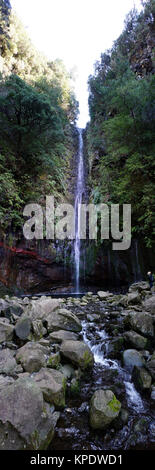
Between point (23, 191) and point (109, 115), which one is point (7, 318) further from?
point (109, 115)

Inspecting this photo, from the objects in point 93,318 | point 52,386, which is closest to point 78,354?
point 52,386

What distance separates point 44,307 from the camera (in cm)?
462

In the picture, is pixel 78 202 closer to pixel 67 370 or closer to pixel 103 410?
pixel 67 370

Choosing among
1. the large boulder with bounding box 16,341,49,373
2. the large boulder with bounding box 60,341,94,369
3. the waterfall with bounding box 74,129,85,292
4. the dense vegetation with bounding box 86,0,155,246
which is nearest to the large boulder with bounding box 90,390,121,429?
the large boulder with bounding box 60,341,94,369

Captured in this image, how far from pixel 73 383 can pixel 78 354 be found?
40cm

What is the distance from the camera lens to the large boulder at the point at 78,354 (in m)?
2.98

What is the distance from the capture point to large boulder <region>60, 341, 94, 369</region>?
298 centimetres

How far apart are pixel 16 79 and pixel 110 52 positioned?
11684mm

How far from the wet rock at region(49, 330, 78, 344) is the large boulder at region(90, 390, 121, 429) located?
1.39 metres

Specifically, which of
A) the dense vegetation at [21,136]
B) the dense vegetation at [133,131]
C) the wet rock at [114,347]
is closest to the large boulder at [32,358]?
the wet rock at [114,347]

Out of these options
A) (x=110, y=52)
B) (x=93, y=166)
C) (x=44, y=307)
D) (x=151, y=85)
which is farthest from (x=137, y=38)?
(x=44, y=307)

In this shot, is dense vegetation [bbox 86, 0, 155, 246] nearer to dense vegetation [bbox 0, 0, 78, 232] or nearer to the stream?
dense vegetation [bbox 0, 0, 78, 232]

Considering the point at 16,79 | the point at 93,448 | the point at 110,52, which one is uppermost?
the point at 110,52

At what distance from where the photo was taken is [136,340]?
11.6 feet
